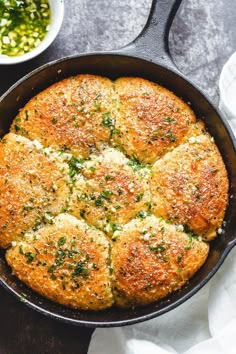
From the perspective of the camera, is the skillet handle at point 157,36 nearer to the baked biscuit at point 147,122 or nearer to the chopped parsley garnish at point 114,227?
the baked biscuit at point 147,122

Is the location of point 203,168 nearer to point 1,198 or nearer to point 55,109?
point 55,109

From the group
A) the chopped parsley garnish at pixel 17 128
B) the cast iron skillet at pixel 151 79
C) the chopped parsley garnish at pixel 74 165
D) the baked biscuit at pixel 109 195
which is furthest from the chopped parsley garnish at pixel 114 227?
the chopped parsley garnish at pixel 17 128

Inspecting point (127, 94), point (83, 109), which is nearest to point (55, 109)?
point (83, 109)

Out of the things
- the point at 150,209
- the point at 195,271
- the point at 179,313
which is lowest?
the point at 179,313

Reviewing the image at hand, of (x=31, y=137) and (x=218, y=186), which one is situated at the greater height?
(x=31, y=137)

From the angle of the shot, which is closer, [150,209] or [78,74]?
[150,209]

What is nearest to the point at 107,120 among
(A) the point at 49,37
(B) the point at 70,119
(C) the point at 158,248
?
(B) the point at 70,119

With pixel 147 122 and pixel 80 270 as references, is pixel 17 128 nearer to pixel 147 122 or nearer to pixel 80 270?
pixel 147 122
